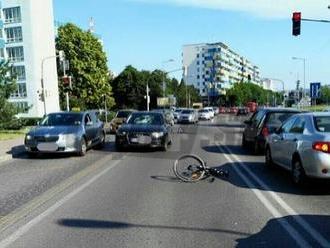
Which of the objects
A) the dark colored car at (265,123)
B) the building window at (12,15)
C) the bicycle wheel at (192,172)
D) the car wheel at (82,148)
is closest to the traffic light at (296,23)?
the dark colored car at (265,123)

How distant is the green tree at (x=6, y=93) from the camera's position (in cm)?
2992

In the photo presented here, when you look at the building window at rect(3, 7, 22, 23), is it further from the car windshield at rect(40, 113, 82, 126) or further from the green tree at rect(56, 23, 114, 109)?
the car windshield at rect(40, 113, 82, 126)

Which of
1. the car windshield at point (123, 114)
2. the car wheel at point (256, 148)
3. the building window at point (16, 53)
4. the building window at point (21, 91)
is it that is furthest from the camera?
the building window at point (16, 53)

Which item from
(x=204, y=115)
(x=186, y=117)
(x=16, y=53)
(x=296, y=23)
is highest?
(x=16, y=53)

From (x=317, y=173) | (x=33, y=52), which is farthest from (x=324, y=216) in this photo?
(x=33, y=52)

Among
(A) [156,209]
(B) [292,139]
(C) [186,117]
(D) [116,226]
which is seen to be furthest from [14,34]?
(D) [116,226]

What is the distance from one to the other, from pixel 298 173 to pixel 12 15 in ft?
266

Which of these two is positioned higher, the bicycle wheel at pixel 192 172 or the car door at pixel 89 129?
the car door at pixel 89 129

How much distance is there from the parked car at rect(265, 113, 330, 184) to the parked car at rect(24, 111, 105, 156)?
6958mm

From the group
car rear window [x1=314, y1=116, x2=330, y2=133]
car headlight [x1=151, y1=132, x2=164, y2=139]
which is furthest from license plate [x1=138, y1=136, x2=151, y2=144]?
car rear window [x1=314, y1=116, x2=330, y2=133]

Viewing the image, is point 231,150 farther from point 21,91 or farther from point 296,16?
point 21,91

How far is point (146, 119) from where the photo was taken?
20.4m

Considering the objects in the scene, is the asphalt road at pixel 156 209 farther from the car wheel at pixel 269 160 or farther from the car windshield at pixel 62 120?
the car windshield at pixel 62 120

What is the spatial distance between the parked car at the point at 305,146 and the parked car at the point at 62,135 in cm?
696
